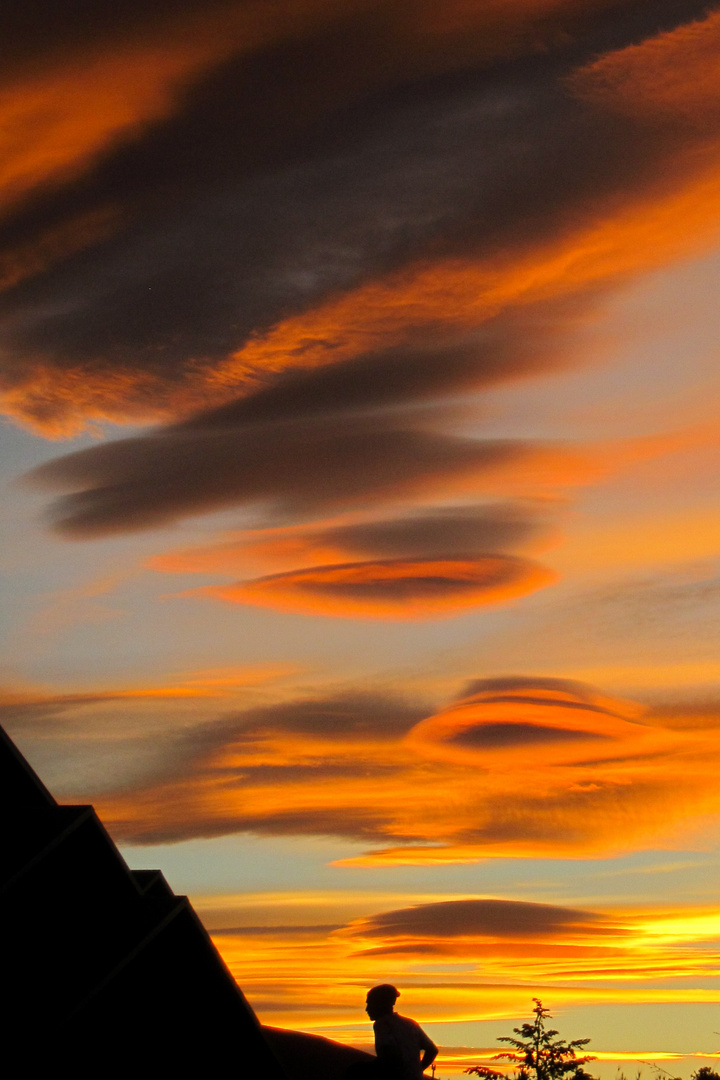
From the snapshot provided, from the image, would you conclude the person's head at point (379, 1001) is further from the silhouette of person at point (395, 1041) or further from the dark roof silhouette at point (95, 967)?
the dark roof silhouette at point (95, 967)

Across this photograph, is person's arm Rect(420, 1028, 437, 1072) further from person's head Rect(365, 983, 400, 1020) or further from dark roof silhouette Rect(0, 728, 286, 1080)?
dark roof silhouette Rect(0, 728, 286, 1080)

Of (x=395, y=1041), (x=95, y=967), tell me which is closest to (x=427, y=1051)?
(x=395, y=1041)

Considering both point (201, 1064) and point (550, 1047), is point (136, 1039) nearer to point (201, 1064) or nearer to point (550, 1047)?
point (201, 1064)

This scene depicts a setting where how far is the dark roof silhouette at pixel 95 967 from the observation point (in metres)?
12.7

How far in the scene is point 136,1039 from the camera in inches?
542

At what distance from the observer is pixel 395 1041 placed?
35.2 feet

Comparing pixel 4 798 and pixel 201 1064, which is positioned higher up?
pixel 4 798

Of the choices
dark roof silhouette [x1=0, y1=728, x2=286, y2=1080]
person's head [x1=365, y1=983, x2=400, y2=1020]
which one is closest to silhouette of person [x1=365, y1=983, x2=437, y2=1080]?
person's head [x1=365, y1=983, x2=400, y2=1020]

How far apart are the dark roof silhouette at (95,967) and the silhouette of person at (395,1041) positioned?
12.0 ft

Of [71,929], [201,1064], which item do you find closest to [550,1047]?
[201,1064]

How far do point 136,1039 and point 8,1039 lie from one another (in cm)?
180

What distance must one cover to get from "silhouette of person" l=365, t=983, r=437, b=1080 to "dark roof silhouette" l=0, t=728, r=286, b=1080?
3.67m

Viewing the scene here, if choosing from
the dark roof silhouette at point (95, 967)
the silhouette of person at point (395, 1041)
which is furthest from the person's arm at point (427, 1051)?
the dark roof silhouette at point (95, 967)

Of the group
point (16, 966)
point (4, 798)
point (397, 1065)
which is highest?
point (4, 798)
